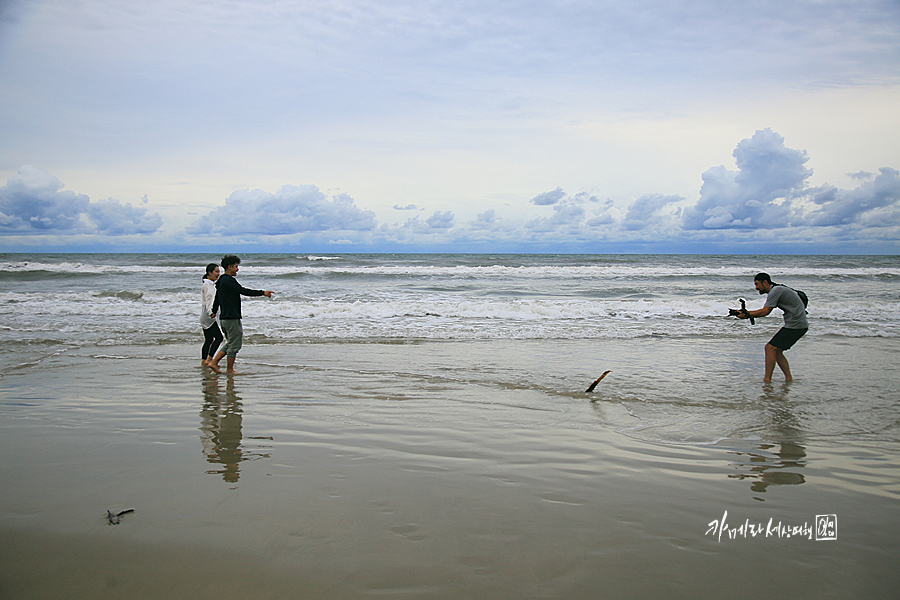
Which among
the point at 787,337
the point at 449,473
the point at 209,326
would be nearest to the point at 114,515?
the point at 449,473

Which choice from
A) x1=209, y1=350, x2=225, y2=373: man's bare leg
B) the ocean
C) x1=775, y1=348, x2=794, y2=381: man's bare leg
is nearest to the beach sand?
the ocean

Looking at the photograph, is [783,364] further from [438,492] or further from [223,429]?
[223,429]

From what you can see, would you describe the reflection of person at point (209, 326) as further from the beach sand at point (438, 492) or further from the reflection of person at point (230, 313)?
the beach sand at point (438, 492)

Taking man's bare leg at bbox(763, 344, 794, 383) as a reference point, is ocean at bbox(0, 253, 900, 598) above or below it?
below

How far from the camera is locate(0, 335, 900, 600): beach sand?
8.46ft

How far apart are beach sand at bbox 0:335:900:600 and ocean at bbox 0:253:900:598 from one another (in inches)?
0.7

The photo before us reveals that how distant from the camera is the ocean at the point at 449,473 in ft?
8.59

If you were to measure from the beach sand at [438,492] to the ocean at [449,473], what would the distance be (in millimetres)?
19

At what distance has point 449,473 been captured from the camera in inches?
151

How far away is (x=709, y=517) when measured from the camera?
10.5ft

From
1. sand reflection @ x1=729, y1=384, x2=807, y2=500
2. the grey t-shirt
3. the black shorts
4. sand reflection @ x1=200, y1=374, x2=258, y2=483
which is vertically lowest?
sand reflection @ x1=729, y1=384, x2=807, y2=500

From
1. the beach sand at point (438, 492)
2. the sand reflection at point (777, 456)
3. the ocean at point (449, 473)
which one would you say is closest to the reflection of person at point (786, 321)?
the ocean at point (449, 473)

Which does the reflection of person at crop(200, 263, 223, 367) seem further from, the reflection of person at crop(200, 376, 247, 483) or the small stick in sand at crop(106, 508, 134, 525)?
the small stick in sand at crop(106, 508, 134, 525)

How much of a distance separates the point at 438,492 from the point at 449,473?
0.35 meters
